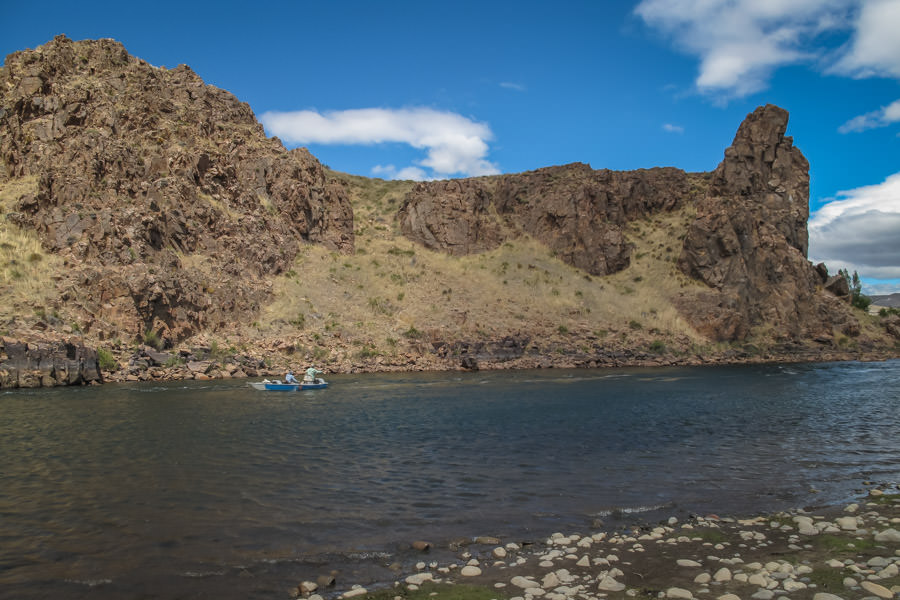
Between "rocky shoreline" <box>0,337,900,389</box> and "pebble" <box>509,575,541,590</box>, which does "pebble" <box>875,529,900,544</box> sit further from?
"rocky shoreline" <box>0,337,900,389</box>

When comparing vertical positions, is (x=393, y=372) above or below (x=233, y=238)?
below

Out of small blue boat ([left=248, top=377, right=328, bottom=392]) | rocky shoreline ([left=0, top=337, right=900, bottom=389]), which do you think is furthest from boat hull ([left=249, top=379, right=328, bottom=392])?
rocky shoreline ([left=0, top=337, right=900, bottom=389])

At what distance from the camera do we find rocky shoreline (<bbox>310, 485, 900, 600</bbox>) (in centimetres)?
725

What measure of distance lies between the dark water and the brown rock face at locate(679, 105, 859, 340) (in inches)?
1473

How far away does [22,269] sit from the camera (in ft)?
142

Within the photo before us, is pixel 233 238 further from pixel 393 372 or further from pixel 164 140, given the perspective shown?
pixel 393 372

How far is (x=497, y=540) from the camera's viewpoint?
394 inches

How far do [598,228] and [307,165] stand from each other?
38978 millimetres

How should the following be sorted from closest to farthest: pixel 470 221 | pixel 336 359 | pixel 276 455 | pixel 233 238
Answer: pixel 276 455
pixel 336 359
pixel 233 238
pixel 470 221

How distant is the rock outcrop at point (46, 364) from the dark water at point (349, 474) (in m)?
7.21

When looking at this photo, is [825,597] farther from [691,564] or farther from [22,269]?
[22,269]

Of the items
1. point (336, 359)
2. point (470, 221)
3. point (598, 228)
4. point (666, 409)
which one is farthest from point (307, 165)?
point (666, 409)

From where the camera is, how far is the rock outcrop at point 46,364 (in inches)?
1426

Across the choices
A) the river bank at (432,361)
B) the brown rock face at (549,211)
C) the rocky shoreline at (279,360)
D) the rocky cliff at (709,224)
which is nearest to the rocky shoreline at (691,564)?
the rocky shoreline at (279,360)
